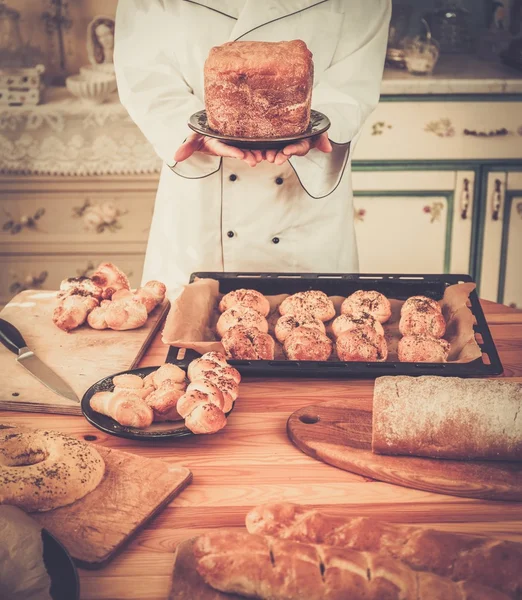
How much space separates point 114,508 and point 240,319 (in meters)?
0.66

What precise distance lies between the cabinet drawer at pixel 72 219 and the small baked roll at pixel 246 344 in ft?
7.19

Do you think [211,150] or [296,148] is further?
[211,150]

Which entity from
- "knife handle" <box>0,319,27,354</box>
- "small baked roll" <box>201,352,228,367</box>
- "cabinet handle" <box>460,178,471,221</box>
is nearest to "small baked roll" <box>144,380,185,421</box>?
"small baked roll" <box>201,352,228,367</box>

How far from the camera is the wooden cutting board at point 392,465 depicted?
3.96ft

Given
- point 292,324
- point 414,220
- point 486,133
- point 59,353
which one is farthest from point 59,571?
point 486,133

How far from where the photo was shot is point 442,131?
3305 mm

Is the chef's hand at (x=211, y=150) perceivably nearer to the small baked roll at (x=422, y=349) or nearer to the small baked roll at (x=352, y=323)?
the small baked roll at (x=352, y=323)

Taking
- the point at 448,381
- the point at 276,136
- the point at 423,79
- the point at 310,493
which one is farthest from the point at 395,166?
the point at 310,493

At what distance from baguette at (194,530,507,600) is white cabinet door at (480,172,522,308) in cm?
273

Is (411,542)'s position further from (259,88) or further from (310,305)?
(259,88)

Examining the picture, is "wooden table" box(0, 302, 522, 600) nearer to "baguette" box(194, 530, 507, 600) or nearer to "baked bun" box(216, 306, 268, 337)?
"baguette" box(194, 530, 507, 600)

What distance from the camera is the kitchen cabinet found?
12.1 feet

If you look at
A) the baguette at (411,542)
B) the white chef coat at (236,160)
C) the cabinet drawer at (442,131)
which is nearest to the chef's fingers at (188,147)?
the white chef coat at (236,160)

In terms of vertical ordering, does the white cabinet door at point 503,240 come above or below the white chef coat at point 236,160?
below
